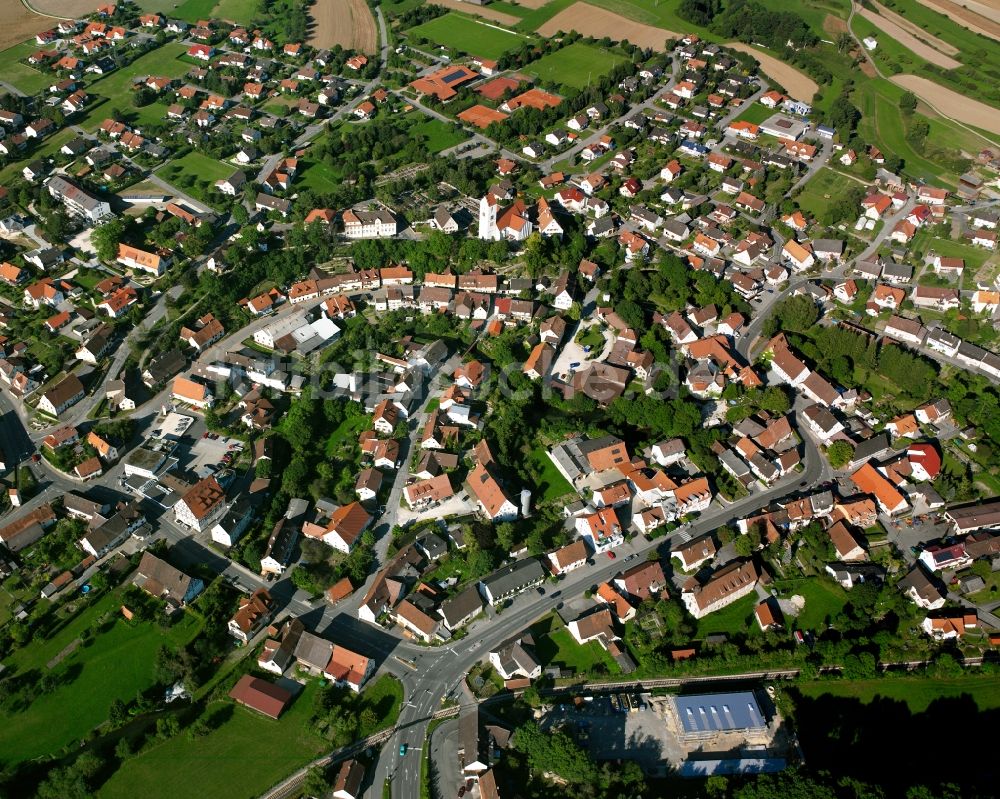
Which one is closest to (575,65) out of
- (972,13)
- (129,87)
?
(129,87)

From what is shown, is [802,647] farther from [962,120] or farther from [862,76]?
[862,76]

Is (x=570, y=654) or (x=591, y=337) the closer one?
(x=570, y=654)

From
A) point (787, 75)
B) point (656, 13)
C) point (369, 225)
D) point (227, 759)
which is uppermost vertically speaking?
point (656, 13)

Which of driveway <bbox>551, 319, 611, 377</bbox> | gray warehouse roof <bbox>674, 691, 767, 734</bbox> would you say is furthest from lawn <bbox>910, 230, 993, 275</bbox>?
gray warehouse roof <bbox>674, 691, 767, 734</bbox>

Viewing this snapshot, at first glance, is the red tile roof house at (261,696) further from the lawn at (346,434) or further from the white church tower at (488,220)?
the white church tower at (488,220)

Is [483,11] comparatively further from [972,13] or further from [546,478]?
[546,478]

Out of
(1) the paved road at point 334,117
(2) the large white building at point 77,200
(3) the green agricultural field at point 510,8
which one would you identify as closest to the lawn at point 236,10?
(1) the paved road at point 334,117
